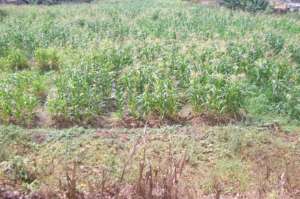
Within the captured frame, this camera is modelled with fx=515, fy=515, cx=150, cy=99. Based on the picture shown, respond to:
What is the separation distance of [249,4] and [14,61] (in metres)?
13.9

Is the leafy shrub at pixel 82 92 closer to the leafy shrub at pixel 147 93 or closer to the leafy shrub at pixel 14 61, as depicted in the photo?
the leafy shrub at pixel 147 93

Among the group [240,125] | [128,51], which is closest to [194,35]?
[128,51]

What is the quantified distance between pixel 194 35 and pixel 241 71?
4.19 meters

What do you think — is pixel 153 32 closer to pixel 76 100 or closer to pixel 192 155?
pixel 76 100

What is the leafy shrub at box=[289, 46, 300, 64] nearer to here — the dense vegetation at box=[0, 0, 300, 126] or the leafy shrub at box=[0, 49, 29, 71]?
the dense vegetation at box=[0, 0, 300, 126]

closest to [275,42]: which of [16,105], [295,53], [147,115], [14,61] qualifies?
[295,53]

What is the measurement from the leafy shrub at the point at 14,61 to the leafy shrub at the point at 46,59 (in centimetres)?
29

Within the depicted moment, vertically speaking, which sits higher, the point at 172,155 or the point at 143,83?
the point at 172,155

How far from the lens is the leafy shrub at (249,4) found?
72.9ft

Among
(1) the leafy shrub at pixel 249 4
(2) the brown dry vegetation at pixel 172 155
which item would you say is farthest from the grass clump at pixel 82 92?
(1) the leafy shrub at pixel 249 4

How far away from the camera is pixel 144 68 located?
388 inches

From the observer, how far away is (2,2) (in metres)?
22.8

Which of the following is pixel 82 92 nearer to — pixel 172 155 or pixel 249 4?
pixel 172 155

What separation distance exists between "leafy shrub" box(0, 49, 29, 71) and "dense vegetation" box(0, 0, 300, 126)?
22mm
